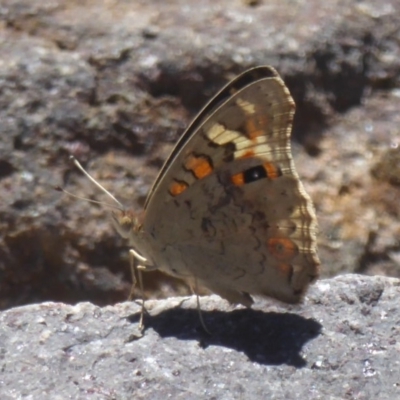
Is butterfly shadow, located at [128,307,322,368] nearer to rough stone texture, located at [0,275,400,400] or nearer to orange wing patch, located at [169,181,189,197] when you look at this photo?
rough stone texture, located at [0,275,400,400]

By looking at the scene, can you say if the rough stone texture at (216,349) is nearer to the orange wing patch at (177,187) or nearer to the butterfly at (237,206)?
the butterfly at (237,206)

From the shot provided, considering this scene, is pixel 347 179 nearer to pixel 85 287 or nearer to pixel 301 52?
pixel 301 52

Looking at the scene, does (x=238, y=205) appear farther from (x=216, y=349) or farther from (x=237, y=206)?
(x=216, y=349)

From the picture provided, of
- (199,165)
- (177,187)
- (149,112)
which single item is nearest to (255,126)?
(199,165)

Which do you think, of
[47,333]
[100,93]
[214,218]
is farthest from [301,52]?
[47,333]

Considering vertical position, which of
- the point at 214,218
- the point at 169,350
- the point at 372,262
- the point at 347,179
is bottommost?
the point at 372,262

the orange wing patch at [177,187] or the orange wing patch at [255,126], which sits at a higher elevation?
the orange wing patch at [255,126]

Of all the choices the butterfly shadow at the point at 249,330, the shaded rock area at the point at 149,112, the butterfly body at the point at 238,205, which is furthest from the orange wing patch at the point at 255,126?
the shaded rock area at the point at 149,112
